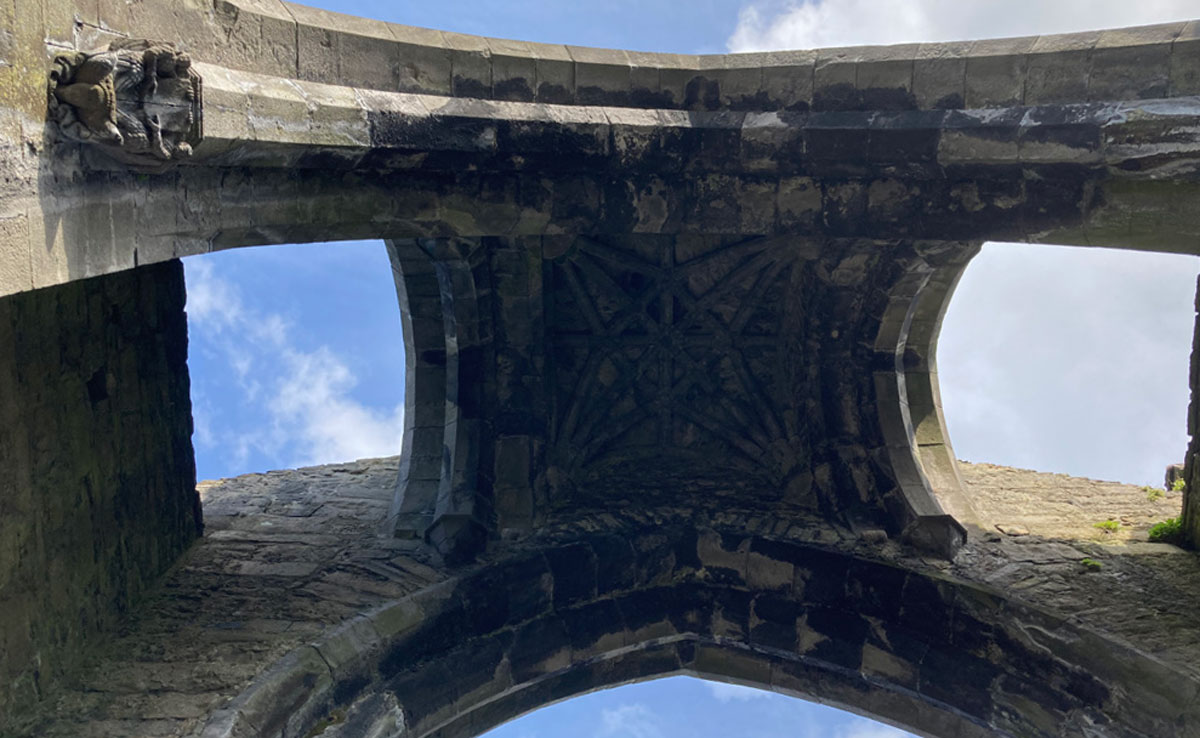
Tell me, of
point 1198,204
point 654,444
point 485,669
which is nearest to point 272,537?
point 485,669

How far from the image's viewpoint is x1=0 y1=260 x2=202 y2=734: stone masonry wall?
14.0 feet

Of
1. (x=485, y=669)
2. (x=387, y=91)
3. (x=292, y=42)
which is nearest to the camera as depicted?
(x=292, y=42)

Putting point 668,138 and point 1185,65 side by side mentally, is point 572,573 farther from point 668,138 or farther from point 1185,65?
point 1185,65

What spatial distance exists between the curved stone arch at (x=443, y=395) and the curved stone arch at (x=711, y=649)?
444mm

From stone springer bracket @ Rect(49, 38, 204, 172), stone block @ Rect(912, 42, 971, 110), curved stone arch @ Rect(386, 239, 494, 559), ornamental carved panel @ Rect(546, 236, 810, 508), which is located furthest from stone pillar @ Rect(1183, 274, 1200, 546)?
stone springer bracket @ Rect(49, 38, 204, 172)

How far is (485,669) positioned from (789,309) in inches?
122

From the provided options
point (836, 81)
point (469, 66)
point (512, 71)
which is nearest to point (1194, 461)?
point (836, 81)

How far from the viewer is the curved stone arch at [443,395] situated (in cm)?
620

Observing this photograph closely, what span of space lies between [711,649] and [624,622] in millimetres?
619

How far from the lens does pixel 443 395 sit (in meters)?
6.69

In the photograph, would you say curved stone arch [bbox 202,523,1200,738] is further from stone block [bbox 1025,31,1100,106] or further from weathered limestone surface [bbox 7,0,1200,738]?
stone block [bbox 1025,31,1100,106]

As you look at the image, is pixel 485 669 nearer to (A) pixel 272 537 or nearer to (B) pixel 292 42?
(A) pixel 272 537

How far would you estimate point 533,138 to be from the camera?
4.34m

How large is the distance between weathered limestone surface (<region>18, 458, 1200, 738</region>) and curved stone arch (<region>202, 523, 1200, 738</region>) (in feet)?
0.04
